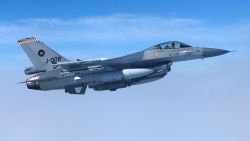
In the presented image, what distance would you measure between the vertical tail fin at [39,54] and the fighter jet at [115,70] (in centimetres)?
71

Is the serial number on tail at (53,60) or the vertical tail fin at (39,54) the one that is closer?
the vertical tail fin at (39,54)

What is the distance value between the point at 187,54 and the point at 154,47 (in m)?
3.04

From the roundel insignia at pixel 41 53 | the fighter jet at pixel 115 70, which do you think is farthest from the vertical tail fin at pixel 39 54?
the fighter jet at pixel 115 70

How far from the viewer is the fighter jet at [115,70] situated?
1453 inches

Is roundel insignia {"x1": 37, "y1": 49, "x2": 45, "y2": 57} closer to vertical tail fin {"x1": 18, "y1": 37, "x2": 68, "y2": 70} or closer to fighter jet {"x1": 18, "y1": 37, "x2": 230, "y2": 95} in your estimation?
vertical tail fin {"x1": 18, "y1": 37, "x2": 68, "y2": 70}

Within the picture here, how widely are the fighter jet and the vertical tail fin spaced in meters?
0.71

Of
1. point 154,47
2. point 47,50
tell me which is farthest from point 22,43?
point 154,47

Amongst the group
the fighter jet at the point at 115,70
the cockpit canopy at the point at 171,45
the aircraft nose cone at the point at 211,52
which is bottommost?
the fighter jet at the point at 115,70

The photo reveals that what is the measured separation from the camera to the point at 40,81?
127 feet

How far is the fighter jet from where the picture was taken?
36906 mm

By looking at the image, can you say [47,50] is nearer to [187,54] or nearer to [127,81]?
[127,81]

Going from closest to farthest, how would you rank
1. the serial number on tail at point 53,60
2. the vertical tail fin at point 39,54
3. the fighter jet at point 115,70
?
1. the fighter jet at point 115,70
2. the vertical tail fin at point 39,54
3. the serial number on tail at point 53,60

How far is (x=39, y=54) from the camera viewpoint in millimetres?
39875

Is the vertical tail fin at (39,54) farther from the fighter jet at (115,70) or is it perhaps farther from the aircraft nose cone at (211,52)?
the aircraft nose cone at (211,52)
